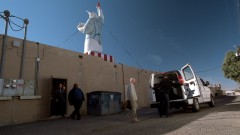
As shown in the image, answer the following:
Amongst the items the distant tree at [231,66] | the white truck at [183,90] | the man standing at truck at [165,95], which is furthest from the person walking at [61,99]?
the distant tree at [231,66]

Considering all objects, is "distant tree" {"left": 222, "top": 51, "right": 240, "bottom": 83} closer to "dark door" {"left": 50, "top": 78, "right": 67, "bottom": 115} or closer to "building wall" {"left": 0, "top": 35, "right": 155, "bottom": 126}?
"building wall" {"left": 0, "top": 35, "right": 155, "bottom": 126}

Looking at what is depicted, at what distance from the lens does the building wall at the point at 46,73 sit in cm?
797

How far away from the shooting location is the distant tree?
26.8 metres

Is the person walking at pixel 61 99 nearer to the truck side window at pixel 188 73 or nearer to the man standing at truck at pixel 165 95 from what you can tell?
the man standing at truck at pixel 165 95

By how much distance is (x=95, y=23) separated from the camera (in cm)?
1631

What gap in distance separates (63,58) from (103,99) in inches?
121

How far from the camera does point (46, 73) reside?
9.33 metres

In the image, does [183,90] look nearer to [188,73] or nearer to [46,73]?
[188,73]

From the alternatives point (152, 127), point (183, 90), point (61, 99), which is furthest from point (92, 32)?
point (152, 127)

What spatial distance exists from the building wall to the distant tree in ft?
68.0

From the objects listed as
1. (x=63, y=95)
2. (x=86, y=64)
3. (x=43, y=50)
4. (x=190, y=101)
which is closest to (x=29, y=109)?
(x=63, y=95)

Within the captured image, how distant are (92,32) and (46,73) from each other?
297 inches

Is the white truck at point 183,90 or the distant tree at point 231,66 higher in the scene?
the distant tree at point 231,66

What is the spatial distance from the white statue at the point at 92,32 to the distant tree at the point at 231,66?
20.4m
